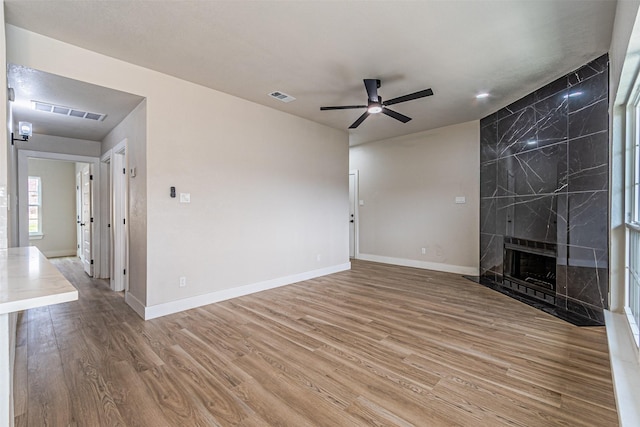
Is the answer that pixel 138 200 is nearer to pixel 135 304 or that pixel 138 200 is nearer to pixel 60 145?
pixel 135 304

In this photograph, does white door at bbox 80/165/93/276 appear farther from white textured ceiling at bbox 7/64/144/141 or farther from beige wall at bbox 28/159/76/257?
beige wall at bbox 28/159/76/257

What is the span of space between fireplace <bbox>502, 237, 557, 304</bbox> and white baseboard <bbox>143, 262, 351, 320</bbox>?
2905 millimetres

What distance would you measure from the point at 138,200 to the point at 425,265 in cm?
495

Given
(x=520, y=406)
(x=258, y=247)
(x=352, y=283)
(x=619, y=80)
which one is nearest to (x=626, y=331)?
(x=520, y=406)

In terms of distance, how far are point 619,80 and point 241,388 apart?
3.72 meters

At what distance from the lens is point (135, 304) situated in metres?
3.49

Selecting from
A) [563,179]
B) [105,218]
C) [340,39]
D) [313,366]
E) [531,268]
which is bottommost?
[313,366]

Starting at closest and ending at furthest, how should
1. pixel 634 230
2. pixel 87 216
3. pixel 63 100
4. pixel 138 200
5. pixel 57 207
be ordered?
pixel 634 230
pixel 63 100
pixel 138 200
pixel 87 216
pixel 57 207

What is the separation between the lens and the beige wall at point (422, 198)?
17.4 feet

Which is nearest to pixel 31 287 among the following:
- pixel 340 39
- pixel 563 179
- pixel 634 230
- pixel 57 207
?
pixel 340 39

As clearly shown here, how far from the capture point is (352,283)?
472cm

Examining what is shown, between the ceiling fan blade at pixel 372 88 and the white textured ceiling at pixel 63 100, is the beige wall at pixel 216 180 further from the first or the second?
the ceiling fan blade at pixel 372 88

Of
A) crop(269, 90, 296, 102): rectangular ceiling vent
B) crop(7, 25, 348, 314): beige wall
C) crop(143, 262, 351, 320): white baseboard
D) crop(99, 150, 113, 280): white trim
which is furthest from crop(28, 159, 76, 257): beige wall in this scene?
crop(269, 90, 296, 102): rectangular ceiling vent

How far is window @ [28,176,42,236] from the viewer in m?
7.25
